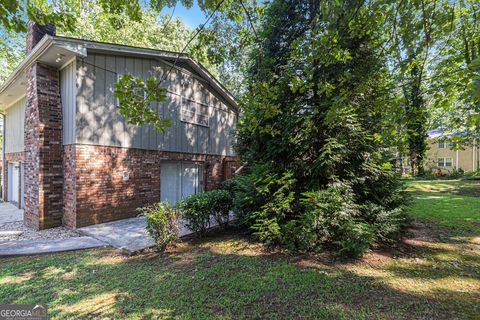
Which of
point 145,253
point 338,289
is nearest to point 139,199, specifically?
point 145,253

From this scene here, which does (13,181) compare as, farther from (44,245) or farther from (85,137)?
(44,245)

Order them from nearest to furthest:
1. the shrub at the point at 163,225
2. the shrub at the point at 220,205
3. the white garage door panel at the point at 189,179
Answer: the shrub at the point at 163,225 < the shrub at the point at 220,205 < the white garage door panel at the point at 189,179

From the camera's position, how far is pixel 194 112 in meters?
10.4

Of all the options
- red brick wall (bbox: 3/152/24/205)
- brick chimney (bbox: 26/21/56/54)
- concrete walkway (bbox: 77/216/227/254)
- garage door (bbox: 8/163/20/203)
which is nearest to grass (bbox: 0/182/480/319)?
concrete walkway (bbox: 77/216/227/254)

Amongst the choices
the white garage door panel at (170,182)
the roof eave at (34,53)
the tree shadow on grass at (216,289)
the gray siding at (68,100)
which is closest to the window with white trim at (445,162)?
the tree shadow on grass at (216,289)

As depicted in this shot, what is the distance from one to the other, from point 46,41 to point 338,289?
336 inches

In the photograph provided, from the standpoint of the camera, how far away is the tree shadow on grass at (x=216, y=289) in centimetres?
293

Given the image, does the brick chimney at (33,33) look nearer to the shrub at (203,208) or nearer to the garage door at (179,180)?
the garage door at (179,180)

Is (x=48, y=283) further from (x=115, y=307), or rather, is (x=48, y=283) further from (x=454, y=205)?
(x=454, y=205)

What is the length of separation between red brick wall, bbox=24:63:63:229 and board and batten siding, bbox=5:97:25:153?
504cm

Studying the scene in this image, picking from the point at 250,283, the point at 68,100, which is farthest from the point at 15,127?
the point at 250,283

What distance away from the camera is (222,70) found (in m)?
19.7

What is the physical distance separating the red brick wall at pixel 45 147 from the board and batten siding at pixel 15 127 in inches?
198

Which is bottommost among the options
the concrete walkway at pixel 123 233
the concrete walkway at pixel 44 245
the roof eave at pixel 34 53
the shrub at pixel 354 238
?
the concrete walkway at pixel 44 245
